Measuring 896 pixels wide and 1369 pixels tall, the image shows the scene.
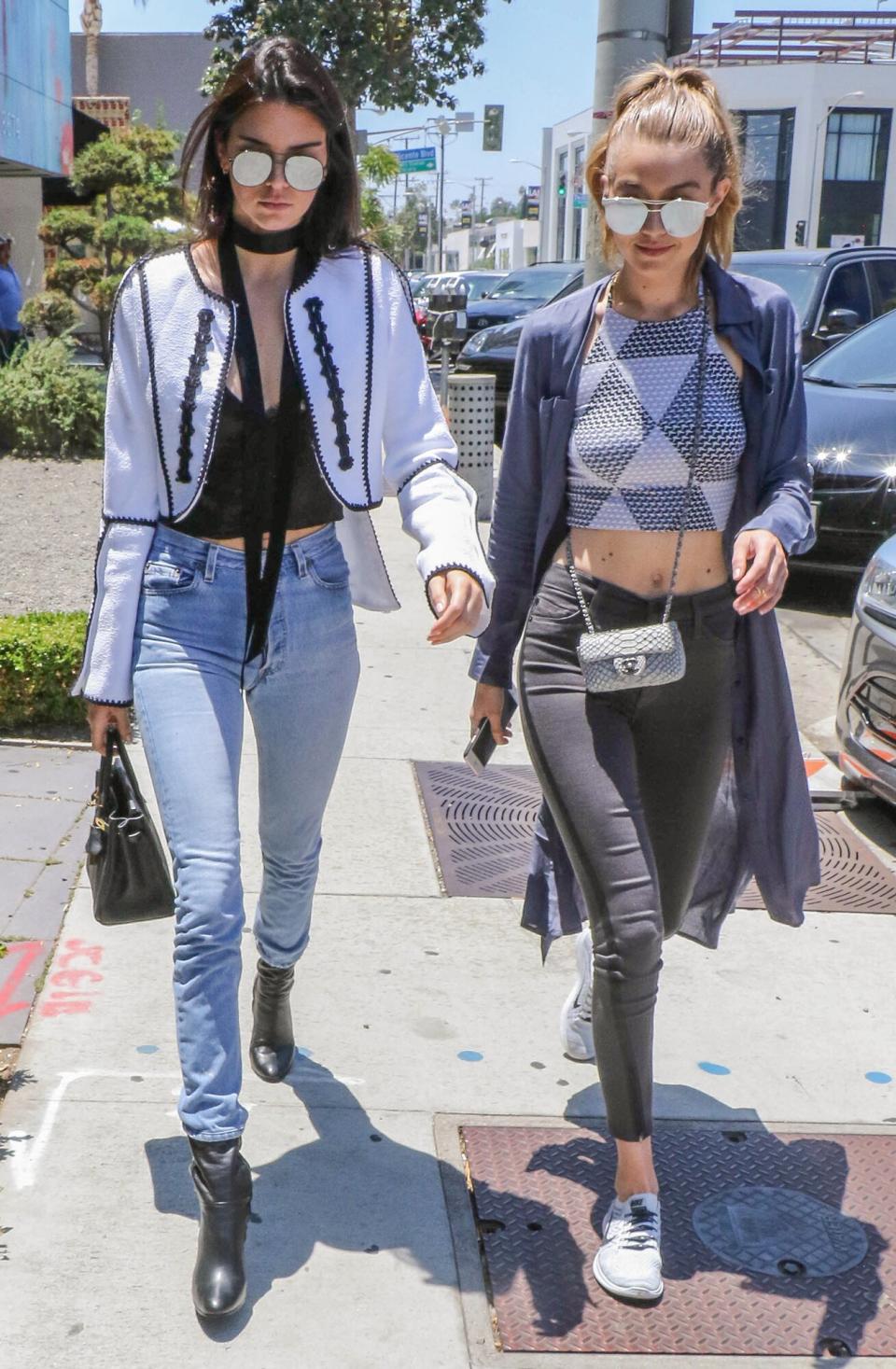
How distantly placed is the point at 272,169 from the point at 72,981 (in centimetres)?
207

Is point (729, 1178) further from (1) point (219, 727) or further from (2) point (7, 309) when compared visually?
(2) point (7, 309)

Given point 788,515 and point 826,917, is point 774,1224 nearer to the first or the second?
point 788,515

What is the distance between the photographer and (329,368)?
9.27 ft

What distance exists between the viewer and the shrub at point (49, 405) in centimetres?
1348

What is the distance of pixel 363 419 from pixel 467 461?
8.65 metres

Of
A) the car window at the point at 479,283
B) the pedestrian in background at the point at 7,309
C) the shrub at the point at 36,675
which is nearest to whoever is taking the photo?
the shrub at the point at 36,675

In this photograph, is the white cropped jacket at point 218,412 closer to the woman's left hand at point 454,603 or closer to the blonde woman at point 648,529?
the woman's left hand at point 454,603

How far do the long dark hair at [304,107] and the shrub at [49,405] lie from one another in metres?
10.8

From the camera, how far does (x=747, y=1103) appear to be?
11.4 ft

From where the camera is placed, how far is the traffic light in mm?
50312

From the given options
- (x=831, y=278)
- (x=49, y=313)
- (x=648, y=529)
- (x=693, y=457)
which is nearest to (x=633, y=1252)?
(x=648, y=529)

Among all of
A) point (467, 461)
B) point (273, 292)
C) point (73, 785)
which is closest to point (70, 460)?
point (467, 461)

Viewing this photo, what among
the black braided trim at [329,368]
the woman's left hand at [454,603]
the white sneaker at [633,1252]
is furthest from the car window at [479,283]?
the white sneaker at [633,1252]

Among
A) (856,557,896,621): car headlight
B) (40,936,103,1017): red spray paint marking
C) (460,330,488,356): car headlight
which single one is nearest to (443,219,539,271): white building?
(460,330,488,356): car headlight
